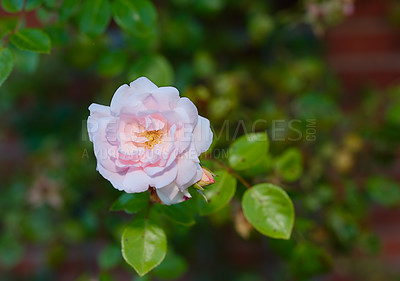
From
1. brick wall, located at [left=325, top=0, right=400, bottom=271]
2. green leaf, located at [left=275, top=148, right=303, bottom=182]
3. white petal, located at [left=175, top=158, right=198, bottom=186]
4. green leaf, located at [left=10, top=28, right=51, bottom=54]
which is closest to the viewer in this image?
white petal, located at [left=175, top=158, right=198, bottom=186]

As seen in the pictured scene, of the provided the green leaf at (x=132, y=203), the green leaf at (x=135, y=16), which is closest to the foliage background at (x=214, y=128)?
the green leaf at (x=135, y=16)

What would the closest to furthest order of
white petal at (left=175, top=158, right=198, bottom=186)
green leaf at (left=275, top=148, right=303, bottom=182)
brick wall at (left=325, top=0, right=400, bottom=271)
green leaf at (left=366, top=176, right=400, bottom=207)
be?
white petal at (left=175, top=158, right=198, bottom=186)
green leaf at (left=275, top=148, right=303, bottom=182)
green leaf at (left=366, top=176, right=400, bottom=207)
brick wall at (left=325, top=0, right=400, bottom=271)

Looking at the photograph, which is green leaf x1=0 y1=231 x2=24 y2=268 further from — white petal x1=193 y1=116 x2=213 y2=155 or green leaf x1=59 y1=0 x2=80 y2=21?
white petal x1=193 y1=116 x2=213 y2=155

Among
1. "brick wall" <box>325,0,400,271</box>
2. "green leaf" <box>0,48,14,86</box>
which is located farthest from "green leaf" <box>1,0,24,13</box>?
"brick wall" <box>325,0,400,271</box>

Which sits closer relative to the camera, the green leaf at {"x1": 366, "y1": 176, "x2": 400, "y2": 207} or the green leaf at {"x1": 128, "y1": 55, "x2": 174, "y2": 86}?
the green leaf at {"x1": 128, "y1": 55, "x2": 174, "y2": 86}

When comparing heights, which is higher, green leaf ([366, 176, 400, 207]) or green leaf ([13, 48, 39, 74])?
green leaf ([13, 48, 39, 74])

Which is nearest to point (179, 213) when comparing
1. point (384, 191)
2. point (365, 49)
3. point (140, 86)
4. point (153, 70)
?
point (140, 86)

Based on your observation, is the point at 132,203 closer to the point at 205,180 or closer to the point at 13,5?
Result: the point at 205,180
